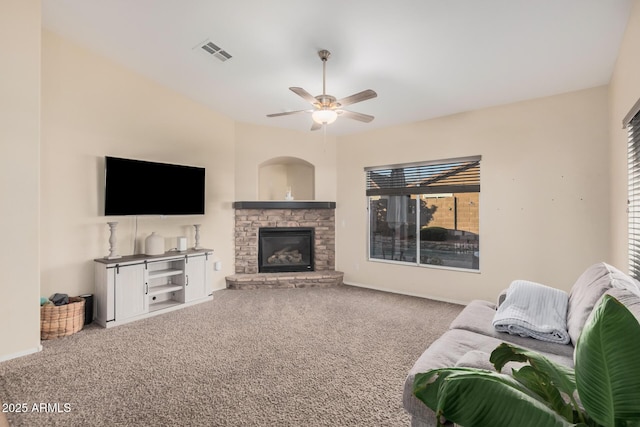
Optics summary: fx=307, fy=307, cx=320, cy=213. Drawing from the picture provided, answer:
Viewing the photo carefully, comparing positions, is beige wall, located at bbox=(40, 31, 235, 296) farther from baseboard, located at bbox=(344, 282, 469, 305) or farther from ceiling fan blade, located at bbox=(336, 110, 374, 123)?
baseboard, located at bbox=(344, 282, 469, 305)

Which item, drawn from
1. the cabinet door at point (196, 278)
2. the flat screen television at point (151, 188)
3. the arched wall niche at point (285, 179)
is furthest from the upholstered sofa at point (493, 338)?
the arched wall niche at point (285, 179)

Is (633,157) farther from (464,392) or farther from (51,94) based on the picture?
(51,94)

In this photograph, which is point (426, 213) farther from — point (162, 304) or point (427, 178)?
point (162, 304)

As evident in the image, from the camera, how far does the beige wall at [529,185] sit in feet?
11.5

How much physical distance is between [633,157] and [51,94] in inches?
220

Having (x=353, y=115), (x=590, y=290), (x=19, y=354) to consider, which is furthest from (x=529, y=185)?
(x=19, y=354)

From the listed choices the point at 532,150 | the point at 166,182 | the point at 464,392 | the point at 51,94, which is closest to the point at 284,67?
the point at 166,182

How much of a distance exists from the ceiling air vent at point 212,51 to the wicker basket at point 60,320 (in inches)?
118

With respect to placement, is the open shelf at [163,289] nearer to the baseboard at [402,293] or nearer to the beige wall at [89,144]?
the beige wall at [89,144]

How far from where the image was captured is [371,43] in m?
2.87

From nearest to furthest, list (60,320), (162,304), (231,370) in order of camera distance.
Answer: (231,370) < (60,320) < (162,304)

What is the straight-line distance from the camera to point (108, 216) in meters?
3.78

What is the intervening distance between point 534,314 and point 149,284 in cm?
432

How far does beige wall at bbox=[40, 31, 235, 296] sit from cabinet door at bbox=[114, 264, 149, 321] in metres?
0.44
